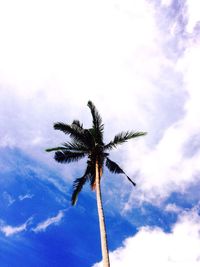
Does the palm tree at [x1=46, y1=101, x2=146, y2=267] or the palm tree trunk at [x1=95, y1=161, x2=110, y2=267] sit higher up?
the palm tree at [x1=46, y1=101, x2=146, y2=267]

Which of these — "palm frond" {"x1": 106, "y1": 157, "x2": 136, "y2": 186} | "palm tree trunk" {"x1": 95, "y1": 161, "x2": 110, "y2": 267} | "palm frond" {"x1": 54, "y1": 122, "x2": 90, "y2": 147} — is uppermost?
"palm frond" {"x1": 54, "y1": 122, "x2": 90, "y2": 147}

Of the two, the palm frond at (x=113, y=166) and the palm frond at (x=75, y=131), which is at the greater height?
the palm frond at (x=75, y=131)

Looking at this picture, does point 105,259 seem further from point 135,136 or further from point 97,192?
point 135,136

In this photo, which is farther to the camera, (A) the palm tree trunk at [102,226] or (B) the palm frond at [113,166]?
(B) the palm frond at [113,166]

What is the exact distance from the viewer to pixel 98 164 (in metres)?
24.1

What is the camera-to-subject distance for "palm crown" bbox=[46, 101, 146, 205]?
24297 millimetres

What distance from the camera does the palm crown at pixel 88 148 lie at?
957 inches

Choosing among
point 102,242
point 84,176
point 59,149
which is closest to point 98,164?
point 84,176

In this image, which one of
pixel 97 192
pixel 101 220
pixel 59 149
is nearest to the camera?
pixel 101 220

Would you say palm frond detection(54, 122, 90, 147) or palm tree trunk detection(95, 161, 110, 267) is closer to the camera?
palm tree trunk detection(95, 161, 110, 267)

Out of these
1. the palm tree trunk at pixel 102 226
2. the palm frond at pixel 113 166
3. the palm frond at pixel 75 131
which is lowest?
the palm tree trunk at pixel 102 226

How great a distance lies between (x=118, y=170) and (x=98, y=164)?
1606mm

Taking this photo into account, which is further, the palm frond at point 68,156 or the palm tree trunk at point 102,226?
the palm frond at point 68,156

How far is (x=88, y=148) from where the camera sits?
24.3 m
